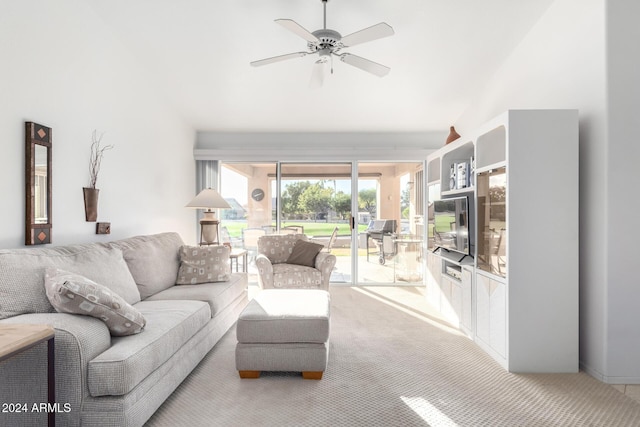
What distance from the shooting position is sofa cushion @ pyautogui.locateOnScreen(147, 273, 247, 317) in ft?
9.80

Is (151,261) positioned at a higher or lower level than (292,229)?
lower

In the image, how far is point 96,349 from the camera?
5.83 ft

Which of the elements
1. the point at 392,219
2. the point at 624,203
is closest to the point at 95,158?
the point at 392,219

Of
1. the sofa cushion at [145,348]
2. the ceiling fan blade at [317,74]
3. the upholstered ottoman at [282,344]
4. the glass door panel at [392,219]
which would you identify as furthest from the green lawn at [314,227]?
the upholstered ottoman at [282,344]

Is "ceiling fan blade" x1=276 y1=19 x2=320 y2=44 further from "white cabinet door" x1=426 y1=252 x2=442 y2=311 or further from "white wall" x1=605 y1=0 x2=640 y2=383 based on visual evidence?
"white cabinet door" x1=426 y1=252 x2=442 y2=311

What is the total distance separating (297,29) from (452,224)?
2512mm

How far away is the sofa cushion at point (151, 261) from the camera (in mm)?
3045

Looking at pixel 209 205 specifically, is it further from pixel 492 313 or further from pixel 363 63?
pixel 492 313

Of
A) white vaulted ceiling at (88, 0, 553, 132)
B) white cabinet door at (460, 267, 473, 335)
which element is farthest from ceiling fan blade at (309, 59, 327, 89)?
white cabinet door at (460, 267, 473, 335)

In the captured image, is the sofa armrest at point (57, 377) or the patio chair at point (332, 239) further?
the patio chair at point (332, 239)

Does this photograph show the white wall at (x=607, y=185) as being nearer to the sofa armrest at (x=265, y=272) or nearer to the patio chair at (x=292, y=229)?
the sofa armrest at (x=265, y=272)

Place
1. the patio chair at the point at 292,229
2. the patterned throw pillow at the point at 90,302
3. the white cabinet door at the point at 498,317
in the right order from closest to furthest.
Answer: the patterned throw pillow at the point at 90,302, the white cabinet door at the point at 498,317, the patio chair at the point at 292,229

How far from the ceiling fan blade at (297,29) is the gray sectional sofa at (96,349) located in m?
2.04

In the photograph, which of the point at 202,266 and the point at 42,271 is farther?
the point at 202,266
